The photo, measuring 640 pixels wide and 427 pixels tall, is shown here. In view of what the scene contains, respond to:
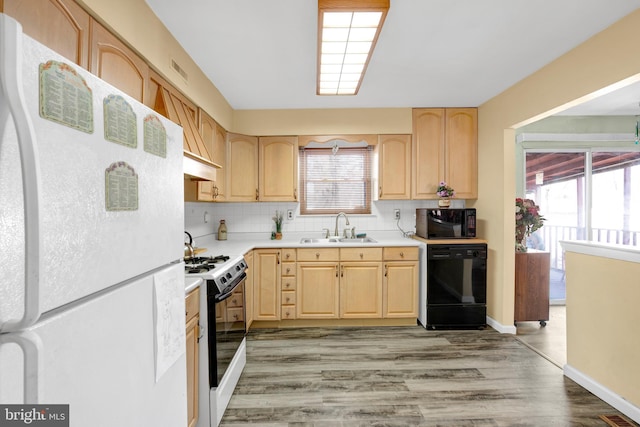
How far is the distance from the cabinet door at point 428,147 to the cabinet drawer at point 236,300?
243 cm

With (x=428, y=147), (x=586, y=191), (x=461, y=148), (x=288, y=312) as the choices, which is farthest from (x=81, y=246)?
(x=586, y=191)

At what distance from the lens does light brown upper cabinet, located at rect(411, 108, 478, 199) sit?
3723 mm

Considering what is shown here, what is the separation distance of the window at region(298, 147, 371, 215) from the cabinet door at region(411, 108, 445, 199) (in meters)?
0.63

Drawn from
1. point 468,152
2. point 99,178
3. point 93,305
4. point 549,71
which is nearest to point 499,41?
point 549,71

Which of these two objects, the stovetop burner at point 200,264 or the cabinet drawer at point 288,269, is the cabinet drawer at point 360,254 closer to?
the cabinet drawer at point 288,269

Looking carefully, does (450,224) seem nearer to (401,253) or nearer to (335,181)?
(401,253)

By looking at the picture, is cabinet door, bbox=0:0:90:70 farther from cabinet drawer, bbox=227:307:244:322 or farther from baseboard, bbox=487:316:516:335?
baseboard, bbox=487:316:516:335

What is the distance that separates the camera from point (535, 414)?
199 cm

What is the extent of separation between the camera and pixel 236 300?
2264 millimetres

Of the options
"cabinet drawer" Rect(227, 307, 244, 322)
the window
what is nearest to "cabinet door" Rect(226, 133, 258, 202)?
the window

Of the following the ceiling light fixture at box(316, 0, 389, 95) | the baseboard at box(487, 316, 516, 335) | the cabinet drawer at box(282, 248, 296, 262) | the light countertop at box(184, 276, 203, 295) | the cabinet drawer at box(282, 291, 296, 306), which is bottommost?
the baseboard at box(487, 316, 516, 335)

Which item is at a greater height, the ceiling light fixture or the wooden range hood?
the ceiling light fixture

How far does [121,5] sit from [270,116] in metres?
2.22

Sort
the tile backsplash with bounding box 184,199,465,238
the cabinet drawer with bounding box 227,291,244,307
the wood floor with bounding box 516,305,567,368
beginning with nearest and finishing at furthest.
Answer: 1. the cabinet drawer with bounding box 227,291,244,307
2. the wood floor with bounding box 516,305,567,368
3. the tile backsplash with bounding box 184,199,465,238
